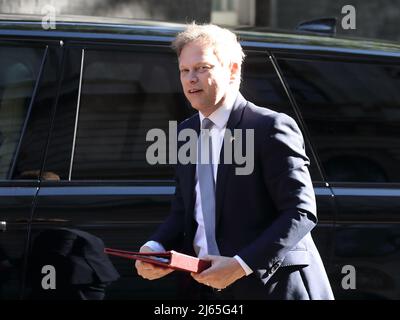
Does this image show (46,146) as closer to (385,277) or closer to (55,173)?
(55,173)

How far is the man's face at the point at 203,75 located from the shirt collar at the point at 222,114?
26 mm

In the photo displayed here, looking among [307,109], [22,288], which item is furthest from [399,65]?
[22,288]

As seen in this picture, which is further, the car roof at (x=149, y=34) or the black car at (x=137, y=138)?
the car roof at (x=149, y=34)

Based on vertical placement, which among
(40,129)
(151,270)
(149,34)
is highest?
(149,34)

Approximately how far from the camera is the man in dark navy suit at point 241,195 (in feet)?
8.75

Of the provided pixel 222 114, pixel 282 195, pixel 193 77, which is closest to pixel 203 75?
pixel 193 77

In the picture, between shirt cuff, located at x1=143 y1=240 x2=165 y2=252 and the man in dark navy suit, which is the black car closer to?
shirt cuff, located at x1=143 y1=240 x2=165 y2=252

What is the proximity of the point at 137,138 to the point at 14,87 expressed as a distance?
0.55 m

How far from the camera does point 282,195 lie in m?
2.70

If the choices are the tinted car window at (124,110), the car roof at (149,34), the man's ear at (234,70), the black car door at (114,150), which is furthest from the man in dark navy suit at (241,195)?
the car roof at (149,34)

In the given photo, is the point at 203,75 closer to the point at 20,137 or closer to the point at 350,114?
the point at 20,137

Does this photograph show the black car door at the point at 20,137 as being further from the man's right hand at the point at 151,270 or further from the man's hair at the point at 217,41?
the man's hair at the point at 217,41

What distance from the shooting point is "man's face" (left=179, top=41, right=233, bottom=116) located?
2.77 metres

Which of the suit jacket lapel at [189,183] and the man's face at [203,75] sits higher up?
the man's face at [203,75]
